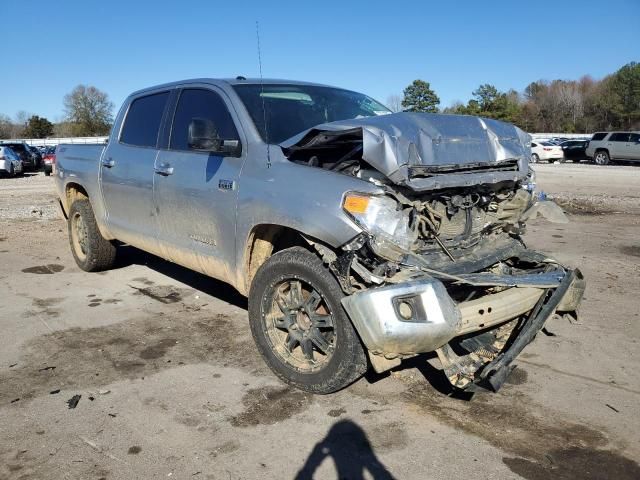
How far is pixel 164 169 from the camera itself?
469 cm

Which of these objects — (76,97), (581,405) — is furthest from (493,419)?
(76,97)

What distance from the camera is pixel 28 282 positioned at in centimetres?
634

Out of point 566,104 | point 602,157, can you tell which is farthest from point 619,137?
point 566,104

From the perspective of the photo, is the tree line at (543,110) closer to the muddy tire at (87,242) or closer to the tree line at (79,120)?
the tree line at (79,120)

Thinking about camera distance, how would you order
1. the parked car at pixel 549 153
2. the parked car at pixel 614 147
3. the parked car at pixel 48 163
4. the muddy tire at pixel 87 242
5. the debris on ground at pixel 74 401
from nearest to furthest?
1. the debris on ground at pixel 74 401
2. the muddy tire at pixel 87 242
3. the parked car at pixel 48 163
4. the parked car at pixel 614 147
5. the parked car at pixel 549 153

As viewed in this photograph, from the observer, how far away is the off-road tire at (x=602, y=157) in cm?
2992

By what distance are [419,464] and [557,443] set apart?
2.66ft

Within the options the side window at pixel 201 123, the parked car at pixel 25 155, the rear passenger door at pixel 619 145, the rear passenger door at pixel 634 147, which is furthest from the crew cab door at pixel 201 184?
the rear passenger door at pixel 619 145

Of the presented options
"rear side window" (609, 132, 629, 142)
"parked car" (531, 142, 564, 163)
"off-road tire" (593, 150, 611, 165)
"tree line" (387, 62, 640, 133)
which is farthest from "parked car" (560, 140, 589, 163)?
"tree line" (387, 62, 640, 133)

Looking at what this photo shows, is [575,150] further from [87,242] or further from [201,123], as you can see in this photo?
[201,123]

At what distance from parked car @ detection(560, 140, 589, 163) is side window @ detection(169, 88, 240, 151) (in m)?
32.1

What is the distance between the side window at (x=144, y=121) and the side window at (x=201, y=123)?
0.34 meters

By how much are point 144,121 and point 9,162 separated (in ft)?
75.3

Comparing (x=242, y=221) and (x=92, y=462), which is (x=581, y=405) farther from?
(x=92, y=462)
